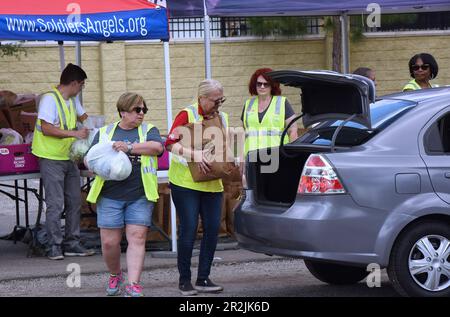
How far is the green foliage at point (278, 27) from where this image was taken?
67.8 ft

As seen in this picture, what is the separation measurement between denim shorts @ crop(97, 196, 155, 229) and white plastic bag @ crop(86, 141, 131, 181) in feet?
0.73

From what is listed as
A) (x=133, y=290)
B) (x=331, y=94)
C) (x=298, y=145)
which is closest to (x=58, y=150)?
(x=133, y=290)

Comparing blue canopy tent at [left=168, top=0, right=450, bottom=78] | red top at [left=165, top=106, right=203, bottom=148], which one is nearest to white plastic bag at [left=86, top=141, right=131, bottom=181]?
red top at [left=165, top=106, right=203, bottom=148]

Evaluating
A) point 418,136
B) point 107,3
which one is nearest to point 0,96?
point 107,3

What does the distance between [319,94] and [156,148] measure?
55.4 inches

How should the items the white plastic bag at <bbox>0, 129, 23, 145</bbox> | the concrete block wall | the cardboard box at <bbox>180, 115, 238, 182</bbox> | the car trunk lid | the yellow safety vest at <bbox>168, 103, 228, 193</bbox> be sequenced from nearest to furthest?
the car trunk lid, the cardboard box at <bbox>180, 115, 238, 182</bbox>, the yellow safety vest at <bbox>168, 103, 228, 193</bbox>, the white plastic bag at <bbox>0, 129, 23, 145</bbox>, the concrete block wall

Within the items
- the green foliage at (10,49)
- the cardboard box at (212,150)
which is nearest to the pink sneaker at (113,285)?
the cardboard box at (212,150)

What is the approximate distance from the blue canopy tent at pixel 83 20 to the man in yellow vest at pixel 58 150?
0.92m

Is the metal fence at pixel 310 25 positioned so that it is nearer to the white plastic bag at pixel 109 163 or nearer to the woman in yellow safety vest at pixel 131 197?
the woman in yellow safety vest at pixel 131 197

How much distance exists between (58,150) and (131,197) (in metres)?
2.45

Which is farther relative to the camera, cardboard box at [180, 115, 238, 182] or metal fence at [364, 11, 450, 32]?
metal fence at [364, 11, 450, 32]

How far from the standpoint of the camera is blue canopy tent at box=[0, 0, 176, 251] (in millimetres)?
9266

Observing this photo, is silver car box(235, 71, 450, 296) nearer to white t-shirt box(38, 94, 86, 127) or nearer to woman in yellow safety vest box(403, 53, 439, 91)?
woman in yellow safety vest box(403, 53, 439, 91)
